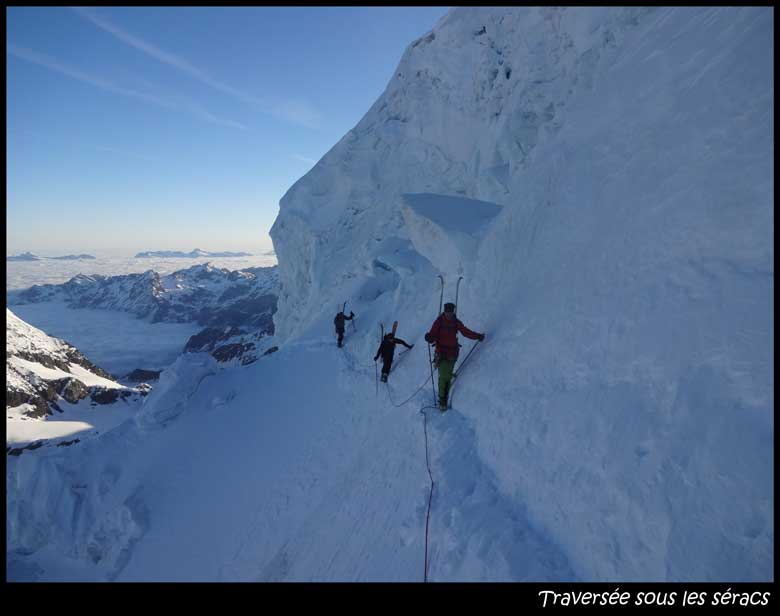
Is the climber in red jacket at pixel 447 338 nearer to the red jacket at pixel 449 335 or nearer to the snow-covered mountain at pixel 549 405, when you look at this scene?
the red jacket at pixel 449 335

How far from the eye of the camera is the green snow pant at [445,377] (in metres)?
6.03

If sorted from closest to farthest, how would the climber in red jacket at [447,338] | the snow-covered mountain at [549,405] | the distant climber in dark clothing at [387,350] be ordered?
1. the snow-covered mountain at [549,405]
2. the climber in red jacket at [447,338]
3. the distant climber in dark clothing at [387,350]

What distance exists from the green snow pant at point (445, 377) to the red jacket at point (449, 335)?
95 millimetres

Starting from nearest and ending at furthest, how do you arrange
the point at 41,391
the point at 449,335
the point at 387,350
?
the point at 449,335, the point at 387,350, the point at 41,391

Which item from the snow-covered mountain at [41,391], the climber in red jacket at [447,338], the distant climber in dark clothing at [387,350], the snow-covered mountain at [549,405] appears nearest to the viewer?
the snow-covered mountain at [549,405]

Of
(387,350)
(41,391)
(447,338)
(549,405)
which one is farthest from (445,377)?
(41,391)

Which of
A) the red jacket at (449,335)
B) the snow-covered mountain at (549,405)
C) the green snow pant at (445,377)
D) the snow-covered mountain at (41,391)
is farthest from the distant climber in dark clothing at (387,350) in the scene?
the snow-covered mountain at (41,391)

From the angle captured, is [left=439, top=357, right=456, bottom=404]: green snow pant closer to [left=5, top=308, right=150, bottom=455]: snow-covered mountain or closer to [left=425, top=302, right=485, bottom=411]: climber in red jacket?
[left=425, top=302, right=485, bottom=411]: climber in red jacket

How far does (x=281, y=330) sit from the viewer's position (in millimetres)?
30750

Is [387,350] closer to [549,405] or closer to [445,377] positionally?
[445,377]

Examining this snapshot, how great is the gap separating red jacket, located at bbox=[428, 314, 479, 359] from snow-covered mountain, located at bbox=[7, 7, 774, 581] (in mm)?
459

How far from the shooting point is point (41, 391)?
64812 millimetres

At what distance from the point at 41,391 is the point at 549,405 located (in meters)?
85.6

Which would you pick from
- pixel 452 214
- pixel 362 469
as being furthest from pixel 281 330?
pixel 362 469
